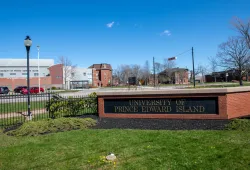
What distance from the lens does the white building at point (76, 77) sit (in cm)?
7188

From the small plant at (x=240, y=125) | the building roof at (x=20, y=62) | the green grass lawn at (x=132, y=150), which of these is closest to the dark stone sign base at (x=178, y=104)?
the small plant at (x=240, y=125)

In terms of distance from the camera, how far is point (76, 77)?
78688 millimetres

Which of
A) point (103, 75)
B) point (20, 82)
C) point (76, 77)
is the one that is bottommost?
point (20, 82)

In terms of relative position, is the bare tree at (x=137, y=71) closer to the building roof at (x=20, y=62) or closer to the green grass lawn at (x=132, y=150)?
the building roof at (x=20, y=62)

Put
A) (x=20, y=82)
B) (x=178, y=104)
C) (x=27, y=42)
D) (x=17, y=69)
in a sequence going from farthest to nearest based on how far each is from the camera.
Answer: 1. (x=17, y=69)
2. (x=20, y=82)
3. (x=27, y=42)
4. (x=178, y=104)

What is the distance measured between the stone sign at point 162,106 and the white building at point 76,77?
61.4 meters

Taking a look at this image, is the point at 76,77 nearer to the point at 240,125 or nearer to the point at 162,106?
the point at 162,106

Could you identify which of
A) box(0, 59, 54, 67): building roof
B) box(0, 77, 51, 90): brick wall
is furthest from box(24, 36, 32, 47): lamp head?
box(0, 59, 54, 67): building roof

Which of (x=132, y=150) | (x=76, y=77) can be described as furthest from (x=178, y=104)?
(x=76, y=77)

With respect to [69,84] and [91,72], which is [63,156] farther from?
[91,72]

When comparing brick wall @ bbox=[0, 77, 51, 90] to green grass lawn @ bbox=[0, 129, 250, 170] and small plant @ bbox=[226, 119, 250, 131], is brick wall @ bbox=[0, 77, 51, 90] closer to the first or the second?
green grass lawn @ bbox=[0, 129, 250, 170]

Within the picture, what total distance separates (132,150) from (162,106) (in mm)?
4343

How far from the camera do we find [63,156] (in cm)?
504

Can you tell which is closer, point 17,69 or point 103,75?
point 17,69
